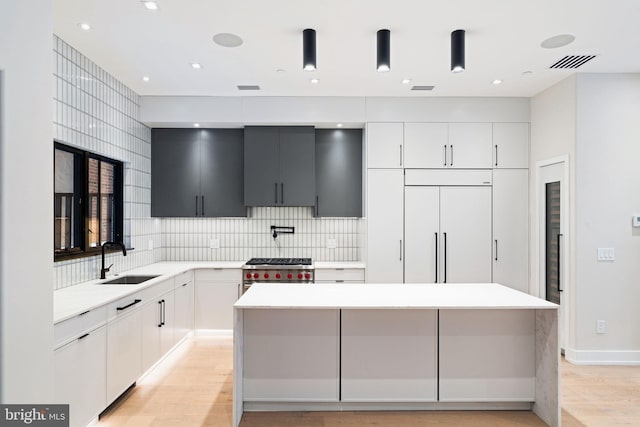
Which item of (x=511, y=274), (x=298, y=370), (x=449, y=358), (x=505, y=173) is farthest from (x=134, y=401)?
(x=505, y=173)

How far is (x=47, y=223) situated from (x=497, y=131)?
448 centimetres

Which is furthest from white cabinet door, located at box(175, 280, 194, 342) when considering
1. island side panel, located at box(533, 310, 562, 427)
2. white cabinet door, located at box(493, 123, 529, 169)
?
white cabinet door, located at box(493, 123, 529, 169)

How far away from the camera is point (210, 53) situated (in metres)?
3.35

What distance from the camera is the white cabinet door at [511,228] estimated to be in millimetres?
4555

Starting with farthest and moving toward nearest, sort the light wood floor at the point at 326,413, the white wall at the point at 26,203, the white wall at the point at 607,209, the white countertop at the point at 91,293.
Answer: the white wall at the point at 607,209
the light wood floor at the point at 326,413
the white countertop at the point at 91,293
the white wall at the point at 26,203

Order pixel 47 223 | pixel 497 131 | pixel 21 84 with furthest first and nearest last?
1. pixel 497 131
2. pixel 47 223
3. pixel 21 84

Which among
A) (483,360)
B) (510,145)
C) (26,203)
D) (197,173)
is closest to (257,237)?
(197,173)

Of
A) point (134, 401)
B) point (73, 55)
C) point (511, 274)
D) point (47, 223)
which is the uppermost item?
point (73, 55)

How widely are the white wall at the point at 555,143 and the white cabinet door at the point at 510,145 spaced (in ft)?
0.25

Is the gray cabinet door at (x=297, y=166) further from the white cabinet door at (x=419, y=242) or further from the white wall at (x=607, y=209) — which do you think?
the white wall at (x=607, y=209)

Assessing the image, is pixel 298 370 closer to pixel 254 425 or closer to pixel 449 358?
pixel 254 425

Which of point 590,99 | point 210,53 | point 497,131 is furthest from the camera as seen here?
point 497,131

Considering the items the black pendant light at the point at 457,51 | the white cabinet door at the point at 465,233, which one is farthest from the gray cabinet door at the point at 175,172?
the black pendant light at the point at 457,51

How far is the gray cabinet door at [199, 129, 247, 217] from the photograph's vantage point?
4.85m
